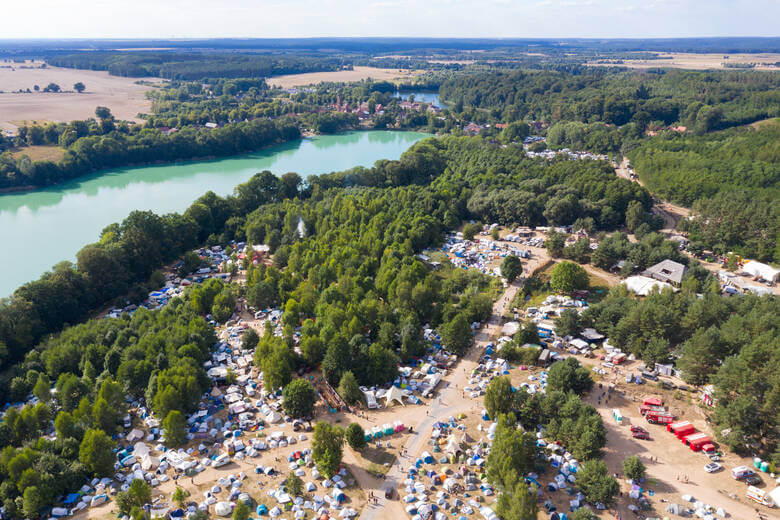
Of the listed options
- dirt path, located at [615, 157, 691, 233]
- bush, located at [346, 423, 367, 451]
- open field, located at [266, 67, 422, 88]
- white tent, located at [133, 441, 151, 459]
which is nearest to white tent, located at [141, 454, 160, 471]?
white tent, located at [133, 441, 151, 459]

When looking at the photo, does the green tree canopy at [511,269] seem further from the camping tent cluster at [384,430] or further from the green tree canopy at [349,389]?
the camping tent cluster at [384,430]

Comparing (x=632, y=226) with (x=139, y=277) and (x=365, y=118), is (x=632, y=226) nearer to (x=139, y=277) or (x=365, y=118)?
(x=139, y=277)

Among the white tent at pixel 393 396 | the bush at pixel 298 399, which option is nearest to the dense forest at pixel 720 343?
the white tent at pixel 393 396

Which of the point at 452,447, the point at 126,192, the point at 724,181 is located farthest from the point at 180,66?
the point at 452,447

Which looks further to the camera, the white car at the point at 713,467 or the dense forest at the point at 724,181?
the dense forest at the point at 724,181

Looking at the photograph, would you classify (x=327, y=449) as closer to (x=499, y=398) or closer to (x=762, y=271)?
(x=499, y=398)
